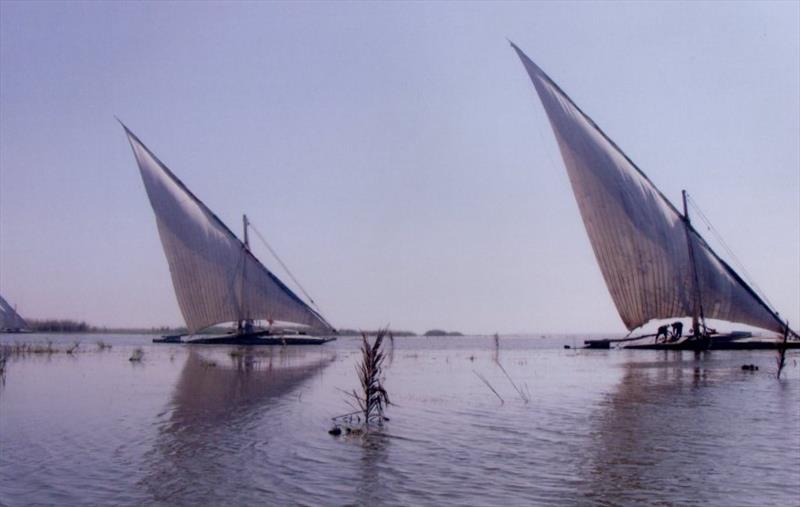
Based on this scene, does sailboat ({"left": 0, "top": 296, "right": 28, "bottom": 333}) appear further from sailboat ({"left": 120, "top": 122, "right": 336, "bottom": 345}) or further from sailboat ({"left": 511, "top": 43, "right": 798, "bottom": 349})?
sailboat ({"left": 511, "top": 43, "right": 798, "bottom": 349})

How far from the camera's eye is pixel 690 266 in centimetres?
3991

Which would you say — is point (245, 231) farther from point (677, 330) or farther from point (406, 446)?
point (406, 446)

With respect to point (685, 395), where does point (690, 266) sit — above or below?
above

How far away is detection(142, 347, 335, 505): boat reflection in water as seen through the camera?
841cm

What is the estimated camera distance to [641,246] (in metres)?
38.5

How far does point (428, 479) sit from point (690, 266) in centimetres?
3463

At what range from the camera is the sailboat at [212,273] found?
164ft

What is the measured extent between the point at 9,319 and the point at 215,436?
85502mm

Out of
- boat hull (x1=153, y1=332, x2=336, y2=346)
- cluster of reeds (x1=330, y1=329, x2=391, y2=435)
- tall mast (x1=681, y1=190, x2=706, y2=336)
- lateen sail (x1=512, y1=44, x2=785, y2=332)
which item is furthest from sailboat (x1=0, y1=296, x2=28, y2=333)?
cluster of reeds (x1=330, y1=329, x2=391, y2=435)

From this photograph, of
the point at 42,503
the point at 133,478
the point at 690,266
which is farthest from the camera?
the point at 690,266

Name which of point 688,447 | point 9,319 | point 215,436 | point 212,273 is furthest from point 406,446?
point 9,319

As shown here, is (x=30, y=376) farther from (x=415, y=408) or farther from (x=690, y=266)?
(x=690, y=266)

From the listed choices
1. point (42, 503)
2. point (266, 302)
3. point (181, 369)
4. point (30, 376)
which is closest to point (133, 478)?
point (42, 503)

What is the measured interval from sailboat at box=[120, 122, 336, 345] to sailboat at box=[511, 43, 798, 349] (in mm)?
23432
